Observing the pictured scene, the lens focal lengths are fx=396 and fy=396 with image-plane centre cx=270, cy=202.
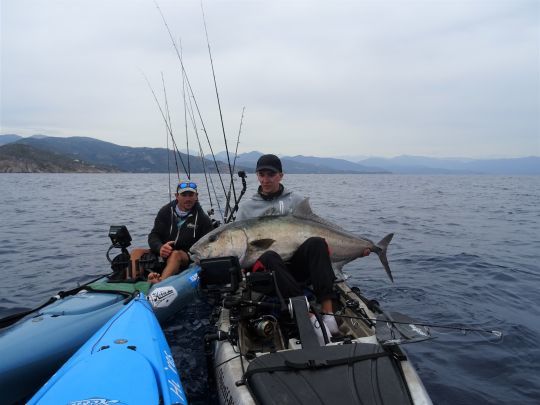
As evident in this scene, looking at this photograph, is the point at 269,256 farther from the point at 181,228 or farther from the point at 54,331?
the point at 181,228

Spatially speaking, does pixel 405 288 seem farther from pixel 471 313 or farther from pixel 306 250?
pixel 306 250

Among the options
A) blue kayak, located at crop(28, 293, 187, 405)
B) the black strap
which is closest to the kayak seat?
the black strap

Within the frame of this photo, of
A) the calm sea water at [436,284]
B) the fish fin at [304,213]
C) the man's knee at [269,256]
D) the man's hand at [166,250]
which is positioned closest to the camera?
the man's knee at [269,256]

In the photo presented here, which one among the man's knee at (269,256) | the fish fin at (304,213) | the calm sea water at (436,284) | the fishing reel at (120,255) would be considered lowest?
the calm sea water at (436,284)

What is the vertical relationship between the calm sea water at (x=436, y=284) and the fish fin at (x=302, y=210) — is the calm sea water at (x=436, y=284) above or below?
below

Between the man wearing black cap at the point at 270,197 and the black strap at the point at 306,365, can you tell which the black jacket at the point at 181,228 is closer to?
the man wearing black cap at the point at 270,197

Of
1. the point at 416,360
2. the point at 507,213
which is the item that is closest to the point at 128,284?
the point at 416,360

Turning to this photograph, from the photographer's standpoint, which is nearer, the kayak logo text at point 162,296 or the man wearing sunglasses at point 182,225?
the kayak logo text at point 162,296

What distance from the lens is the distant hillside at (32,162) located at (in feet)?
379

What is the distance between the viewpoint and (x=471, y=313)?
7.80 meters

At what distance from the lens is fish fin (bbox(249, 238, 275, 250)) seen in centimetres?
550

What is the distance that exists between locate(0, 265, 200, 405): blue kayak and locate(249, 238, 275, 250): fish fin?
2.00m

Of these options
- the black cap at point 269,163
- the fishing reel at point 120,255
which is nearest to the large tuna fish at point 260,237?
the black cap at point 269,163

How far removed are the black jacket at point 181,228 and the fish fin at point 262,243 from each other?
3095 millimetres
